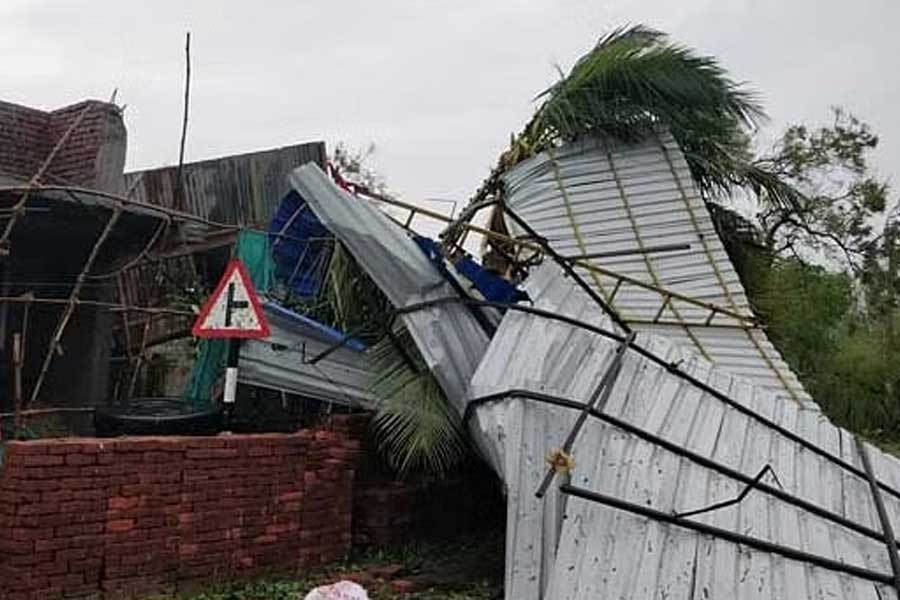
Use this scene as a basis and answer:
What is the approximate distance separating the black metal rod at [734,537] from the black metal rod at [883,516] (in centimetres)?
6

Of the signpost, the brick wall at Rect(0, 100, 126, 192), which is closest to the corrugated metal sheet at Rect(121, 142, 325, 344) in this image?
the brick wall at Rect(0, 100, 126, 192)

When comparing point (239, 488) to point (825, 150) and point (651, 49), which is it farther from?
point (825, 150)

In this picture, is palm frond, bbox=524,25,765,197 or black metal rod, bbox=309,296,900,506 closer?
black metal rod, bbox=309,296,900,506

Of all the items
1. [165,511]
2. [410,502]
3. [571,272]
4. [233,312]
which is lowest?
[410,502]

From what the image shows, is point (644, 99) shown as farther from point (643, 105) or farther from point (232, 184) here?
point (232, 184)

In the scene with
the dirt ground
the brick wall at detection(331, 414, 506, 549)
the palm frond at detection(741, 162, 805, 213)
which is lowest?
the dirt ground

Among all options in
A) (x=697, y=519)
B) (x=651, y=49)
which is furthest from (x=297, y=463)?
(x=651, y=49)

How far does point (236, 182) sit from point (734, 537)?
8.16 m

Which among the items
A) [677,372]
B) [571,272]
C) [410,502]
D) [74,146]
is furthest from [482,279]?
[74,146]

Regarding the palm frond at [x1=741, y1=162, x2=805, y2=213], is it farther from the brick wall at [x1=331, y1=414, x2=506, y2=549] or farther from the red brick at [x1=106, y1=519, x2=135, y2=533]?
the red brick at [x1=106, y1=519, x2=135, y2=533]

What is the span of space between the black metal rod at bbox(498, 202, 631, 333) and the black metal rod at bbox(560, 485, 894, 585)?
233cm

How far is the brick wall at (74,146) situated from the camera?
914 centimetres

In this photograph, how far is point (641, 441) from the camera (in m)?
4.17

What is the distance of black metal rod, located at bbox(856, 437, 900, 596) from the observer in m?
3.35
